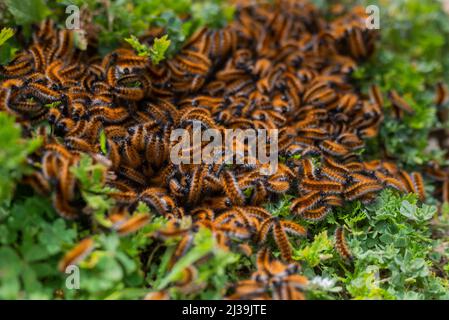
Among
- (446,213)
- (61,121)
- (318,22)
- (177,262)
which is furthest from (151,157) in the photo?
(318,22)

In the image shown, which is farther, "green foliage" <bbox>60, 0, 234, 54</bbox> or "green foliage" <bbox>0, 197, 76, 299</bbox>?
"green foliage" <bbox>60, 0, 234, 54</bbox>

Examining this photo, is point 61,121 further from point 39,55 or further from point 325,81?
point 325,81

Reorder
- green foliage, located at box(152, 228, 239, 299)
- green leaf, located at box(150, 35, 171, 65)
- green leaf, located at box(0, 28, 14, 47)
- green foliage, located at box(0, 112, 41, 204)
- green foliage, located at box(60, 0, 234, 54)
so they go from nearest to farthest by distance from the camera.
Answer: green foliage, located at box(0, 112, 41, 204) < green foliage, located at box(152, 228, 239, 299) < green leaf, located at box(0, 28, 14, 47) < green leaf, located at box(150, 35, 171, 65) < green foliage, located at box(60, 0, 234, 54)

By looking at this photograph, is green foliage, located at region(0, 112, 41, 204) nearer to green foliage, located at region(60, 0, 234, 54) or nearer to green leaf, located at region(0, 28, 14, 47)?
green leaf, located at region(0, 28, 14, 47)

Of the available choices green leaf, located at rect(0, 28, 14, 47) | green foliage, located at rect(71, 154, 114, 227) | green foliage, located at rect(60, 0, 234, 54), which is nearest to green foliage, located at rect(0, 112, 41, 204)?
green foliage, located at rect(71, 154, 114, 227)

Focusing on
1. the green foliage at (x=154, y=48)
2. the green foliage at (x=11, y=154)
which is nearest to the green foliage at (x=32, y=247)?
the green foliage at (x=11, y=154)
